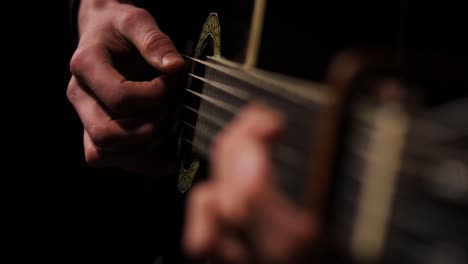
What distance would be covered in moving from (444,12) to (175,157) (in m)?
0.62

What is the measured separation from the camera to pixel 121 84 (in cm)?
85

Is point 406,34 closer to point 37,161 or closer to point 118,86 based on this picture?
point 118,86

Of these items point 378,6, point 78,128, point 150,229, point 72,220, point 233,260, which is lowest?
point 72,220

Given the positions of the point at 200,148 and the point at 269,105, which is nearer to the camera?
the point at 269,105

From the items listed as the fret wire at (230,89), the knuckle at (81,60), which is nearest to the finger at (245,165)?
the fret wire at (230,89)

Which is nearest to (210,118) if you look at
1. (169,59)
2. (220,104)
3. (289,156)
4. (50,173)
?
(220,104)

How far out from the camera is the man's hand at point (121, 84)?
86 centimetres

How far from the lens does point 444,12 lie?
581 millimetres

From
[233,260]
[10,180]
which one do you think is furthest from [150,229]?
[233,260]

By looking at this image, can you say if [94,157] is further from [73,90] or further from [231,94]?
[231,94]

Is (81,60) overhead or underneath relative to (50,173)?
overhead

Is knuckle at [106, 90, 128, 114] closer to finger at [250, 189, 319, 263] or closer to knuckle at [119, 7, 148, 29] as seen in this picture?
knuckle at [119, 7, 148, 29]

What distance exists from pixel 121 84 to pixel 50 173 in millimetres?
691

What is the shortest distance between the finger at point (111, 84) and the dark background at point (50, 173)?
0.50m
